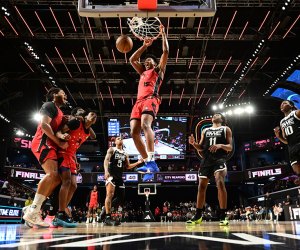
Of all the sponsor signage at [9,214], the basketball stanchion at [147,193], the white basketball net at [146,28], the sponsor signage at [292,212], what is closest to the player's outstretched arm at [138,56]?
the white basketball net at [146,28]

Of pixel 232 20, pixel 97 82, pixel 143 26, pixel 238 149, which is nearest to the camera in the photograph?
pixel 143 26

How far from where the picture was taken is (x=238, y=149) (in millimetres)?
24922

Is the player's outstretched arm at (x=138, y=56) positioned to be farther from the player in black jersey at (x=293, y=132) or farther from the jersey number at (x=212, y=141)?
the player in black jersey at (x=293, y=132)

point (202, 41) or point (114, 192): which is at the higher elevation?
point (202, 41)

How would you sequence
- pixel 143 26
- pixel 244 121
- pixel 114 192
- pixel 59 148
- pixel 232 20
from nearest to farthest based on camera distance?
1. pixel 59 148
2. pixel 143 26
3. pixel 114 192
4. pixel 232 20
5. pixel 244 121

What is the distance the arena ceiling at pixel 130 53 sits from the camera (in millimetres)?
11828

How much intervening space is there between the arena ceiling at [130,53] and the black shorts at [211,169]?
25.5 feet

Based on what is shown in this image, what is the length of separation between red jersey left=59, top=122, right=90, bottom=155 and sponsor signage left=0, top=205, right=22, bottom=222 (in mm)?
7931

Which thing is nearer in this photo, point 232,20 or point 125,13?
point 125,13

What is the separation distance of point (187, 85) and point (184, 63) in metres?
1.73

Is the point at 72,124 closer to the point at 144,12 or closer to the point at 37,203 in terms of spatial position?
the point at 37,203

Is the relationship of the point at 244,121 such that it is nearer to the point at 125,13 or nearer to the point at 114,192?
the point at 114,192

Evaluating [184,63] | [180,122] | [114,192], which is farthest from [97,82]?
[114,192]

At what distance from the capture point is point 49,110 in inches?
150
